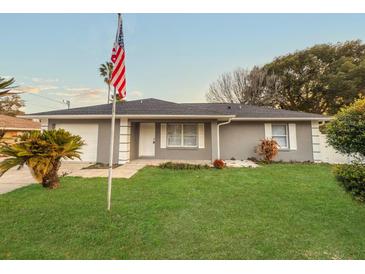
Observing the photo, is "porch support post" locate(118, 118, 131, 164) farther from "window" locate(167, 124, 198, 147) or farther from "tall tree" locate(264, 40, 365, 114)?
A: "tall tree" locate(264, 40, 365, 114)

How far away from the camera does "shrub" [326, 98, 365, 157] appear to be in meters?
3.19

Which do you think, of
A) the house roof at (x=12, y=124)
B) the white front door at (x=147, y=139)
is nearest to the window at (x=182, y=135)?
the white front door at (x=147, y=139)

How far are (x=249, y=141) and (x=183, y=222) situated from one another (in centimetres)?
887

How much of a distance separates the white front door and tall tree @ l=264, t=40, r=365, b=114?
1904 cm

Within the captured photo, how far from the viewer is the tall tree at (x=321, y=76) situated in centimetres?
1958

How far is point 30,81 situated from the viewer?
1477 centimetres

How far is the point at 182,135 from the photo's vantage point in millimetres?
11234

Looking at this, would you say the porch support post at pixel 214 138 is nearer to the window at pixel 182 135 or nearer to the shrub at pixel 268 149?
the window at pixel 182 135

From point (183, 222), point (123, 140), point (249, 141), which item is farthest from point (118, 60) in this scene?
point (249, 141)

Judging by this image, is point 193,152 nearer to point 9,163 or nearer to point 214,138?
point 214,138

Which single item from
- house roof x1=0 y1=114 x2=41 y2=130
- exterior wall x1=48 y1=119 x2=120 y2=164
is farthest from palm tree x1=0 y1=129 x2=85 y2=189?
house roof x1=0 y1=114 x2=41 y2=130
